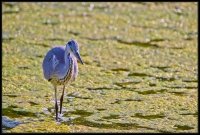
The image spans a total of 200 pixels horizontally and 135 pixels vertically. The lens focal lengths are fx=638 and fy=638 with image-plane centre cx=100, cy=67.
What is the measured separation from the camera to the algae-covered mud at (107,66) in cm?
632

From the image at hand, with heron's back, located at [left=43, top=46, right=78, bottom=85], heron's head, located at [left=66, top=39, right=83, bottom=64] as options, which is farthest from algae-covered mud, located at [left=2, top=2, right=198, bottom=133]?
heron's head, located at [left=66, top=39, right=83, bottom=64]

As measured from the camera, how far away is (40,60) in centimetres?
825

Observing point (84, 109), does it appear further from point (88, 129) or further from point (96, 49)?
point (96, 49)

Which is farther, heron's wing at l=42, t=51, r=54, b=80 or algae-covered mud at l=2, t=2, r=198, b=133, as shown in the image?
heron's wing at l=42, t=51, r=54, b=80

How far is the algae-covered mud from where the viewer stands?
632cm

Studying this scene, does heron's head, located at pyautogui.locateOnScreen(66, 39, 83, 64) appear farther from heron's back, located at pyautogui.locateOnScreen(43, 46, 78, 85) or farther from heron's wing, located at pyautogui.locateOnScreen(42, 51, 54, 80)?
heron's wing, located at pyautogui.locateOnScreen(42, 51, 54, 80)

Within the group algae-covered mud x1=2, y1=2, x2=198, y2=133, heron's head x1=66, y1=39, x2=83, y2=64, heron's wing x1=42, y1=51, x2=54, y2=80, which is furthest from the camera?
heron's wing x1=42, y1=51, x2=54, y2=80

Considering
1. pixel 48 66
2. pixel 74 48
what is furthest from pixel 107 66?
pixel 74 48

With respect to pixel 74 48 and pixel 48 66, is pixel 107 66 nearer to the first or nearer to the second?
pixel 48 66

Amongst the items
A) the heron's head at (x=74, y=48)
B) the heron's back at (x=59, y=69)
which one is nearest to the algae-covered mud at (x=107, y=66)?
the heron's back at (x=59, y=69)

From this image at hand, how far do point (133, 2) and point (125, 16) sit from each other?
0.94 meters

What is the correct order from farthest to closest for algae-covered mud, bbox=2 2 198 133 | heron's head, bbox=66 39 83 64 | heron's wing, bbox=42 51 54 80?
heron's wing, bbox=42 51 54 80 < algae-covered mud, bbox=2 2 198 133 < heron's head, bbox=66 39 83 64

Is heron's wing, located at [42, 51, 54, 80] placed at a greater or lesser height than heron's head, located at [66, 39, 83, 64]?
lesser

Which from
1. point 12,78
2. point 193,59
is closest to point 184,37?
point 193,59
